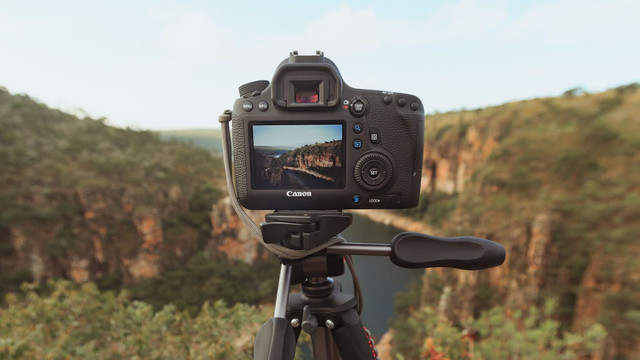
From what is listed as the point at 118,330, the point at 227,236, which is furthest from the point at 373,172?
the point at 227,236

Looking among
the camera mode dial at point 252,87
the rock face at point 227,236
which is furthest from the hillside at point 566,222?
the rock face at point 227,236

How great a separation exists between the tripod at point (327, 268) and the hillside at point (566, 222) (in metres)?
2.96

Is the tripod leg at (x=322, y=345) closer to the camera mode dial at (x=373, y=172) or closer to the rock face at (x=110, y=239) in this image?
the camera mode dial at (x=373, y=172)

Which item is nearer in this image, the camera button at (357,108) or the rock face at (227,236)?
the camera button at (357,108)

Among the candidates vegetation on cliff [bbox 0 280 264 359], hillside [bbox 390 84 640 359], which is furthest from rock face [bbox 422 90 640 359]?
vegetation on cliff [bbox 0 280 264 359]

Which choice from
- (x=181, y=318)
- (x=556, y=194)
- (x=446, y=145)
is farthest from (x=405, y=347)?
(x=446, y=145)

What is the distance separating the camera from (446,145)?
1605 centimetres

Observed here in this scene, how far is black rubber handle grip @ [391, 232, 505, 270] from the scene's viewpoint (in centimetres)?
57

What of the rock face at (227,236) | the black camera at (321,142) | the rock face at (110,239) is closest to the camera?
the black camera at (321,142)

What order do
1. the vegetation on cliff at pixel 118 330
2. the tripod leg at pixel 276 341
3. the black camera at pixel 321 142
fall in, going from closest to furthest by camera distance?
the tripod leg at pixel 276 341, the black camera at pixel 321 142, the vegetation on cliff at pixel 118 330

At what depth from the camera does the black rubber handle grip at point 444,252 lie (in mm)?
566

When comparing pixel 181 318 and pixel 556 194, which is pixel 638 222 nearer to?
pixel 556 194

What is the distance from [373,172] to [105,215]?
54.6 feet

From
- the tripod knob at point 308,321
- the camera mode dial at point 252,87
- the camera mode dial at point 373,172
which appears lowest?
the tripod knob at point 308,321
